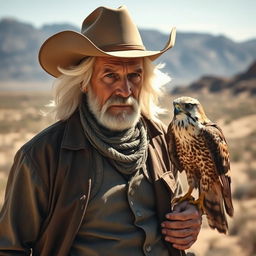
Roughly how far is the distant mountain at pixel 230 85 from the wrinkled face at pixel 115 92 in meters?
45.3

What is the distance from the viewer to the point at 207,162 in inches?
105

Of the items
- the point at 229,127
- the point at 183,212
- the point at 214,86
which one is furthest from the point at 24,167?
the point at 214,86

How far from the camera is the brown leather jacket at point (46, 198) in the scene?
2.50m

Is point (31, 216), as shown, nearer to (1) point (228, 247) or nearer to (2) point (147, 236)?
(2) point (147, 236)

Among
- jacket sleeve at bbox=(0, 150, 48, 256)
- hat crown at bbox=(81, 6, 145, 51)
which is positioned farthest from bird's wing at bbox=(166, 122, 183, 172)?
jacket sleeve at bbox=(0, 150, 48, 256)

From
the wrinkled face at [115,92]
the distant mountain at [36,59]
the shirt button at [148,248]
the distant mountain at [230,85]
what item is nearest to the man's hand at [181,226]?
the shirt button at [148,248]

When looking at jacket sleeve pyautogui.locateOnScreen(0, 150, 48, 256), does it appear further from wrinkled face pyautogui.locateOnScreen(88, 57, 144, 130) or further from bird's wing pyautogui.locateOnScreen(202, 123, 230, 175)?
bird's wing pyautogui.locateOnScreen(202, 123, 230, 175)

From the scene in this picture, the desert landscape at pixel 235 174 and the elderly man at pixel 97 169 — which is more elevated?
the elderly man at pixel 97 169

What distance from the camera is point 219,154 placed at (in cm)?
264

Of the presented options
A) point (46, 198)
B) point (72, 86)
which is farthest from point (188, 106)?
point (46, 198)

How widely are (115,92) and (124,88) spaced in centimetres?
6

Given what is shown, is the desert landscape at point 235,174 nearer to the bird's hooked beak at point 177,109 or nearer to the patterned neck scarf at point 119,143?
the patterned neck scarf at point 119,143

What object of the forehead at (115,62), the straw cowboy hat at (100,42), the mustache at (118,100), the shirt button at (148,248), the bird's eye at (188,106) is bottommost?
the shirt button at (148,248)

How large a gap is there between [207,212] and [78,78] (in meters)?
1.21
